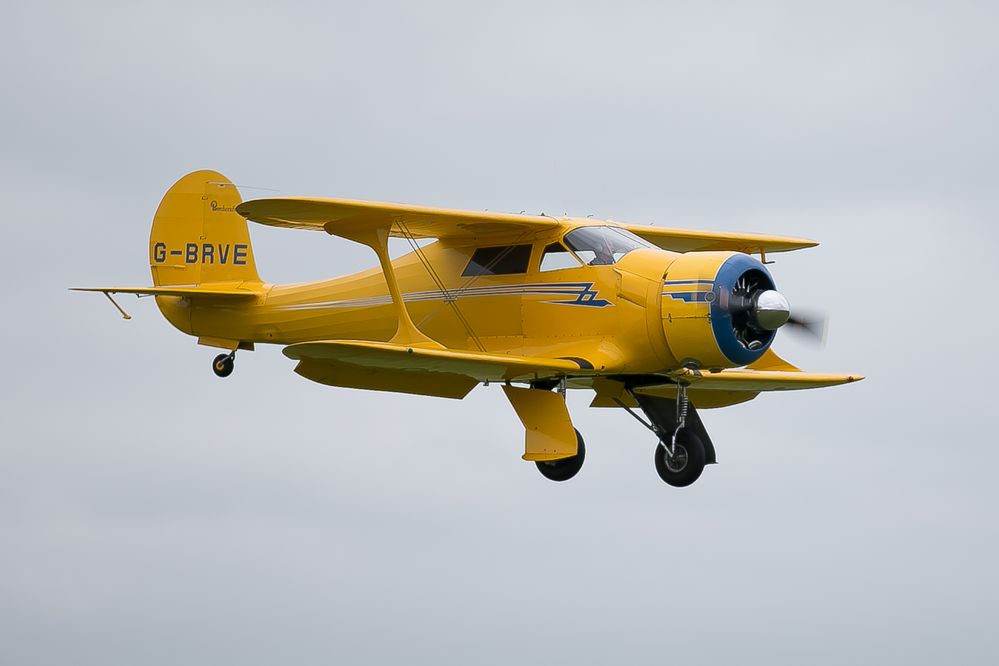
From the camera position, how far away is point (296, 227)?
21.5m

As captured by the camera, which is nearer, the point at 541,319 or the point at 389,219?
the point at 389,219

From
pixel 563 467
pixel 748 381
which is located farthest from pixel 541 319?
pixel 748 381

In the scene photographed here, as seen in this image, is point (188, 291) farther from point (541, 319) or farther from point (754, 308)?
point (754, 308)

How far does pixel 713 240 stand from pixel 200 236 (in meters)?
7.53

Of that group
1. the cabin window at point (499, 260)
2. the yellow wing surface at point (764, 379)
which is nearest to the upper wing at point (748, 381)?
the yellow wing surface at point (764, 379)

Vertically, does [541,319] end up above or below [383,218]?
below

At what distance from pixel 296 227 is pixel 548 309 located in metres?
3.47

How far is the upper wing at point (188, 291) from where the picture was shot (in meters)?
23.1

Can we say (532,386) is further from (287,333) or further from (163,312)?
(163,312)

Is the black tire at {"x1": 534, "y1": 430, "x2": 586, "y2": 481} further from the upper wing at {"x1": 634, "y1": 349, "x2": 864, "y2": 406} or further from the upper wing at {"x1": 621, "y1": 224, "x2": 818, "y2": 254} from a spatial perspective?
the upper wing at {"x1": 621, "y1": 224, "x2": 818, "y2": 254}

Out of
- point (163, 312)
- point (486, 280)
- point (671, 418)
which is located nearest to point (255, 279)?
point (163, 312)

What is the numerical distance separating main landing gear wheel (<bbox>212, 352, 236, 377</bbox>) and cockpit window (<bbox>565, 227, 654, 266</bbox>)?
5783mm

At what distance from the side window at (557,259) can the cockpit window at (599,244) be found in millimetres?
89

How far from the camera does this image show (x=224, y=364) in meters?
23.9
